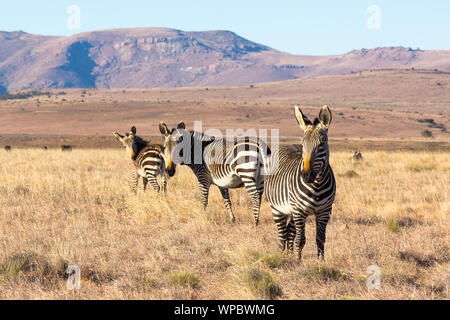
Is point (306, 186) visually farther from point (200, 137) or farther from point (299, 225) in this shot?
point (200, 137)

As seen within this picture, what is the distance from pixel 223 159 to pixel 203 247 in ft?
9.27

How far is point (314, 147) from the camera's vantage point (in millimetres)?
5746

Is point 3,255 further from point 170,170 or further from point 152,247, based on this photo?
point 170,170

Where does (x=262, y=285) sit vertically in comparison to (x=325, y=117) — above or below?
below

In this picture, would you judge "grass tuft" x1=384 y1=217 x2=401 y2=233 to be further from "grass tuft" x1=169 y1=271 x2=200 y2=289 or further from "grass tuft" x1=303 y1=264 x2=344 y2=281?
"grass tuft" x1=169 y1=271 x2=200 y2=289

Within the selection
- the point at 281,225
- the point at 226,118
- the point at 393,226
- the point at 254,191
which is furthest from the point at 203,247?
the point at 226,118

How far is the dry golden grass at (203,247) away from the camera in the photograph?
19.2ft

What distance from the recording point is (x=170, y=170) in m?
9.98

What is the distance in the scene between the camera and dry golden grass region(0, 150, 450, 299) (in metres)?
5.86

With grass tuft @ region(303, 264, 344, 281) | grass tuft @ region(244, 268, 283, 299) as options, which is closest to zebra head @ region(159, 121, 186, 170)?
grass tuft @ region(244, 268, 283, 299)

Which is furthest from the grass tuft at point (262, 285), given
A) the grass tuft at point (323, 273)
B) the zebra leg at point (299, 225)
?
the zebra leg at point (299, 225)
